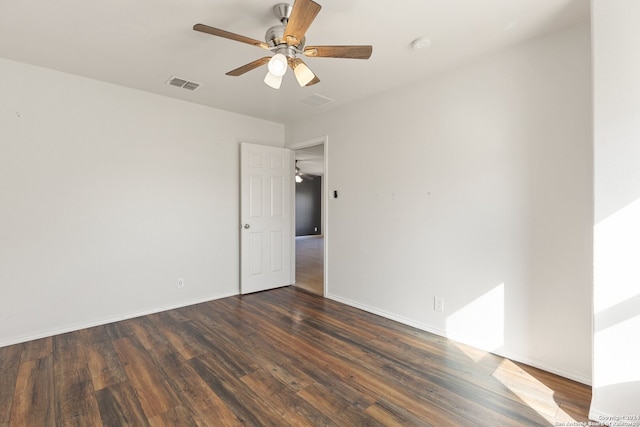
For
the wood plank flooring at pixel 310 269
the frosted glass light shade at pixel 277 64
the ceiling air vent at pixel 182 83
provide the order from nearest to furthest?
1. the frosted glass light shade at pixel 277 64
2. the ceiling air vent at pixel 182 83
3. the wood plank flooring at pixel 310 269

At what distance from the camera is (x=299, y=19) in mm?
1624

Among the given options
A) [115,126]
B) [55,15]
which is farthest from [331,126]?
[55,15]

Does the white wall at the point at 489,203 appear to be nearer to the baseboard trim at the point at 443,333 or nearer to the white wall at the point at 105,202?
the baseboard trim at the point at 443,333

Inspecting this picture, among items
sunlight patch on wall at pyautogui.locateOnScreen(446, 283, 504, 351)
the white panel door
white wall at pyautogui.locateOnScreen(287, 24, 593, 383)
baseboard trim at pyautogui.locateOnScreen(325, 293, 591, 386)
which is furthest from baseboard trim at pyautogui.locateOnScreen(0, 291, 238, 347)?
sunlight patch on wall at pyautogui.locateOnScreen(446, 283, 504, 351)

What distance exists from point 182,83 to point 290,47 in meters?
1.84

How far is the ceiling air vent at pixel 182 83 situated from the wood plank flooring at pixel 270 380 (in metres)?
2.57

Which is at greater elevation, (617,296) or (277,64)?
(277,64)

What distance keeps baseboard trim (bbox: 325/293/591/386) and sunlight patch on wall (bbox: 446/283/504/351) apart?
80 millimetres

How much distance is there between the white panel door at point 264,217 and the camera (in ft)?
13.7

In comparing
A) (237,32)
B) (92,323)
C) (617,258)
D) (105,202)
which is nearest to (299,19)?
(237,32)

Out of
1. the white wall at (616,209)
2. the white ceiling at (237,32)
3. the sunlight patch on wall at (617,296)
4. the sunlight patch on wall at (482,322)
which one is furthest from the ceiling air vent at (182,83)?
the sunlight patch on wall at (617,296)

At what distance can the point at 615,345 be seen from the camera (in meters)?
1.66

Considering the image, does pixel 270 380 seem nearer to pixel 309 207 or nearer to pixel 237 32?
pixel 237 32

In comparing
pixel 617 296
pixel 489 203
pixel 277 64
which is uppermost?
pixel 277 64
